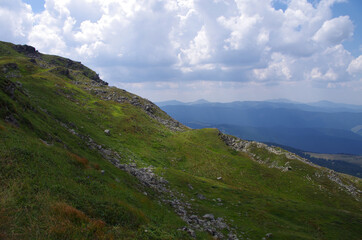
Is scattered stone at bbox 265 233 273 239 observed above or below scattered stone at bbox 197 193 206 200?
below

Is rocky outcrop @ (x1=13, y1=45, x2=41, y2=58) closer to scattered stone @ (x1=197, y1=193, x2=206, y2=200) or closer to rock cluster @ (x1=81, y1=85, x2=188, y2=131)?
rock cluster @ (x1=81, y1=85, x2=188, y2=131)

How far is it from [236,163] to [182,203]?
35785 millimetres

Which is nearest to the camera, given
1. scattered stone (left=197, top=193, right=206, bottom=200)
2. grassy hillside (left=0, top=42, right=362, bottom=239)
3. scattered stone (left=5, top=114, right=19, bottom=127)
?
grassy hillside (left=0, top=42, right=362, bottom=239)

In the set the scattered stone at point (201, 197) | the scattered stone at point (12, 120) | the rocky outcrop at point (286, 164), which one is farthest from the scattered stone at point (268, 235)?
the rocky outcrop at point (286, 164)

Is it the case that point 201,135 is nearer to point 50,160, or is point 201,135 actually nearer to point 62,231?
point 50,160

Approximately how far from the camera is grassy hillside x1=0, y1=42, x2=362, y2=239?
11.7 metres

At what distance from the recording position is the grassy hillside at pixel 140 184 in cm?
1171

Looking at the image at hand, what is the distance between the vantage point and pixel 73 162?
20.4 meters

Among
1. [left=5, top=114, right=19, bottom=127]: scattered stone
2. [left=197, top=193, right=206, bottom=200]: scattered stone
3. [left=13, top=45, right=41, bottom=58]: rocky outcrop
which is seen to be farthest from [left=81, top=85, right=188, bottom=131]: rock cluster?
[left=13, top=45, right=41, bottom=58]: rocky outcrop

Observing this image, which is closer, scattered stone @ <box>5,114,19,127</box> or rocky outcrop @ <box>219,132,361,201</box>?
scattered stone @ <box>5,114,19,127</box>

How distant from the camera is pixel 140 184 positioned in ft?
92.9

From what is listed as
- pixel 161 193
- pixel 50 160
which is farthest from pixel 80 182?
pixel 161 193

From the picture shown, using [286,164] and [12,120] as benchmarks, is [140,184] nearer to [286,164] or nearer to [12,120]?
Result: [12,120]

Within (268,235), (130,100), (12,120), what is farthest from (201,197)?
(130,100)
